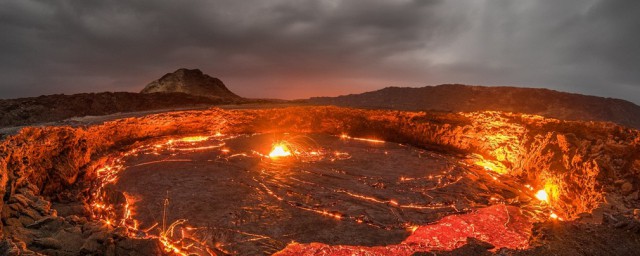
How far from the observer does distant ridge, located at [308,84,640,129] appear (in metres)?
13.0

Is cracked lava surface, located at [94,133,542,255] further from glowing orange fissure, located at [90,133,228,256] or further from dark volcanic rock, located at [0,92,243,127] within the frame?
dark volcanic rock, located at [0,92,243,127]

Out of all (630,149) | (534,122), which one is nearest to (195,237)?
(630,149)

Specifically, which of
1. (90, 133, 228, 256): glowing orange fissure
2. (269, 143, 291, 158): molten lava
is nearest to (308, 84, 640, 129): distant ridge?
(269, 143, 291, 158): molten lava

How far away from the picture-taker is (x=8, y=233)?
343 cm

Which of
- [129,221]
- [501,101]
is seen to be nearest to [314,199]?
[129,221]

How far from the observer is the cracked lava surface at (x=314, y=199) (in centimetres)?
457

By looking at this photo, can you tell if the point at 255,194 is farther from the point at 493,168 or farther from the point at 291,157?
the point at 493,168

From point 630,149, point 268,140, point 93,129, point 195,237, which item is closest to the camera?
point 195,237

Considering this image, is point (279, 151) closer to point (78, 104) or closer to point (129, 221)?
point (129, 221)

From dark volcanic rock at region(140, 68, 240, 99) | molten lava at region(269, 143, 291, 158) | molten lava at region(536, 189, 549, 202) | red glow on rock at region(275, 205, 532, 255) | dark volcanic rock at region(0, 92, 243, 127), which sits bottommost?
red glow on rock at region(275, 205, 532, 255)

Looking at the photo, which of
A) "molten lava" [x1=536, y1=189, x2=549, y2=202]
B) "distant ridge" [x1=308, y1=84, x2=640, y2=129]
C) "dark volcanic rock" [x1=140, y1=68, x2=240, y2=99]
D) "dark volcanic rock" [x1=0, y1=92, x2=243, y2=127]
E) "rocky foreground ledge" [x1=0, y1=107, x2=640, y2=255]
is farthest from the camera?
"dark volcanic rock" [x1=140, y1=68, x2=240, y2=99]

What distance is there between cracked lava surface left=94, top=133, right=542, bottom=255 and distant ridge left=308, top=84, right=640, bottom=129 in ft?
15.0

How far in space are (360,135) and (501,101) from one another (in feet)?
25.5

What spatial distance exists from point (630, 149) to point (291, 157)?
22.4ft
